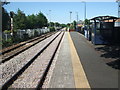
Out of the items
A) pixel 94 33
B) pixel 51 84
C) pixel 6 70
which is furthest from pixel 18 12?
pixel 51 84

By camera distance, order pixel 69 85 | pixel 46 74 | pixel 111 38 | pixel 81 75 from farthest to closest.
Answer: pixel 111 38 → pixel 46 74 → pixel 81 75 → pixel 69 85

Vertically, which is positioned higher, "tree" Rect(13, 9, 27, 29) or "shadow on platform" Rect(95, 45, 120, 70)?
"tree" Rect(13, 9, 27, 29)

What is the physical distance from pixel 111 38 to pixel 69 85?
12979 mm

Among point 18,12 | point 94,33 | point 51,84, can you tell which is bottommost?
point 51,84

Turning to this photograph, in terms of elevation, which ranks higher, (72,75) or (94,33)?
(94,33)

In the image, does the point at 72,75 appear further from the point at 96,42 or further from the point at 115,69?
the point at 96,42

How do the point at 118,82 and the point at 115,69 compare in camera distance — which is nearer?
the point at 118,82

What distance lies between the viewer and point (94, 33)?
1923 centimetres

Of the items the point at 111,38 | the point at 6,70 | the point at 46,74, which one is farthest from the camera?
the point at 111,38

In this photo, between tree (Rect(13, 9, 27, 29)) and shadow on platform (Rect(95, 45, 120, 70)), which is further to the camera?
tree (Rect(13, 9, 27, 29))

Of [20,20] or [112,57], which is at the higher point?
[20,20]

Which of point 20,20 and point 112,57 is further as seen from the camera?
point 20,20

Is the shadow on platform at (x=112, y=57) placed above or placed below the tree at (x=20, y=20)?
below

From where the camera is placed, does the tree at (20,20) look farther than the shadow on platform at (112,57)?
Yes
